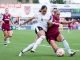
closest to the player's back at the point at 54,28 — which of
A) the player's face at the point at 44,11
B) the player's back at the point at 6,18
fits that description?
the player's face at the point at 44,11

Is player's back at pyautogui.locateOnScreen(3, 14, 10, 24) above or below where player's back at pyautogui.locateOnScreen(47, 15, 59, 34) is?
below

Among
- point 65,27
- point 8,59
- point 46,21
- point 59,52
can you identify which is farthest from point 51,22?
point 65,27

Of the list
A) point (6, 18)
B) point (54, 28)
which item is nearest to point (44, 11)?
point (54, 28)

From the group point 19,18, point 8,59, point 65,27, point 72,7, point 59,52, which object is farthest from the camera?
point 72,7

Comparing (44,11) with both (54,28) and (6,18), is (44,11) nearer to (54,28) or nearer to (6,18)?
(54,28)

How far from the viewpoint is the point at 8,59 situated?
13.6 m

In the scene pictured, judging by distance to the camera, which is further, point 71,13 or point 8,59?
point 71,13

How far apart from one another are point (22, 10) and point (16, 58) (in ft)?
200

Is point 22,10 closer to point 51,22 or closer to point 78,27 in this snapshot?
point 78,27

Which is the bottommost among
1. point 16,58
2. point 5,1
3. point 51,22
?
point 5,1

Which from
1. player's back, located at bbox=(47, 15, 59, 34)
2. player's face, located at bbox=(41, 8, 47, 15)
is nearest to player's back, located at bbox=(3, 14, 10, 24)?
player's back, located at bbox=(47, 15, 59, 34)

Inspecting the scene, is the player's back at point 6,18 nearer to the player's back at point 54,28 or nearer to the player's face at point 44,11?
the player's back at point 54,28

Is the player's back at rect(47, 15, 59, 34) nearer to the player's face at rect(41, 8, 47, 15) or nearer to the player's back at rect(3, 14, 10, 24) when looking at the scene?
the player's face at rect(41, 8, 47, 15)

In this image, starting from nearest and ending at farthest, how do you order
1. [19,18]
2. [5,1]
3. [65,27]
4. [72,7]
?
[65,27], [19,18], [72,7], [5,1]
